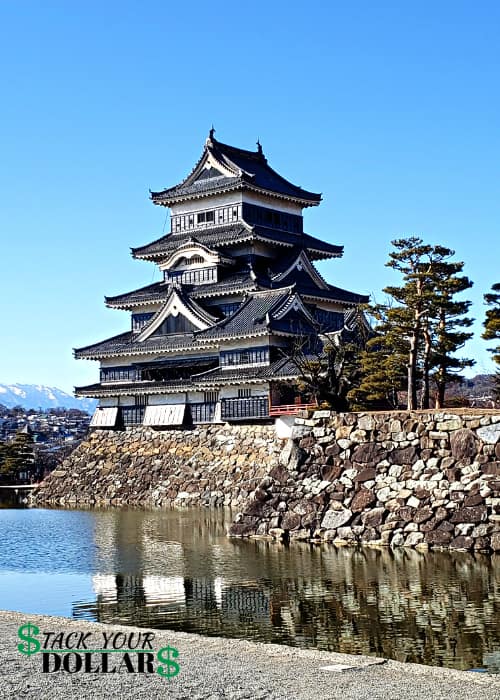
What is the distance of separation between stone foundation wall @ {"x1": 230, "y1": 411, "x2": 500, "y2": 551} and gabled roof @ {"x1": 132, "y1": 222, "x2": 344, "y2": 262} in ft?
73.3

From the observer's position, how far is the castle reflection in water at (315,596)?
12641 millimetres

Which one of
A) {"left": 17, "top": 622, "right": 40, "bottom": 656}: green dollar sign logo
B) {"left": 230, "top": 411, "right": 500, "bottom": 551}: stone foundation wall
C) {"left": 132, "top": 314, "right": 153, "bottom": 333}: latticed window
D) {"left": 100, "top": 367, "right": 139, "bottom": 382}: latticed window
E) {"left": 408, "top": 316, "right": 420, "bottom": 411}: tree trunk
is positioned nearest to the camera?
{"left": 17, "top": 622, "right": 40, "bottom": 656}: green dollar sign logo

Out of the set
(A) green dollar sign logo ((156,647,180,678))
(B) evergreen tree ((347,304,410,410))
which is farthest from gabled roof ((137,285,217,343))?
(A) green dollar sign logo ((156,647,180,678))

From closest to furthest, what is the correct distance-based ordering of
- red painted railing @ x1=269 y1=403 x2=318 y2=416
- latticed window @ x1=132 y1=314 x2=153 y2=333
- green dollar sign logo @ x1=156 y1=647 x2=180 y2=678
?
green dollar sign logo @ x1=156 y1=647 x2=180 y2=678
red painted railing @ x1=269 y1=403 x2=318 y2=416
latticed window @ x1=132 y1=314 x2=153 y2=333

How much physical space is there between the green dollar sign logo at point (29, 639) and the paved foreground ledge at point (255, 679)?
11 cm

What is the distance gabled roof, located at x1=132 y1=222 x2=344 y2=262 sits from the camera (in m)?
44.9

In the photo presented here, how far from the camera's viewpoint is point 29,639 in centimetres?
1180

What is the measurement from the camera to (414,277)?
97.1 feet

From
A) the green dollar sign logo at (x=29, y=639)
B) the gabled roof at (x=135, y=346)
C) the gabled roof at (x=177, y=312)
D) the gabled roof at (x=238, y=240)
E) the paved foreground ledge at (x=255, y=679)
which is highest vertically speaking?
the gabled roof at (x=238, y=240)

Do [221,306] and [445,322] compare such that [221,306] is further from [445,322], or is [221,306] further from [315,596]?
[315,596]

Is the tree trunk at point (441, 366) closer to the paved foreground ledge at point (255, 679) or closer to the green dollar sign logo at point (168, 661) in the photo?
the paved foreground ledge at point (255, 679)

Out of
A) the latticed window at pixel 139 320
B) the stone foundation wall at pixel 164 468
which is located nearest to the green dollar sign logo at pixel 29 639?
the stone foundation wall at pixel 164 468

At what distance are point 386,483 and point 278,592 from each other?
6159 mm

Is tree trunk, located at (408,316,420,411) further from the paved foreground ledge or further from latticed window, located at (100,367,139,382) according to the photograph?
latticed window, located at (100,367,139,382)
